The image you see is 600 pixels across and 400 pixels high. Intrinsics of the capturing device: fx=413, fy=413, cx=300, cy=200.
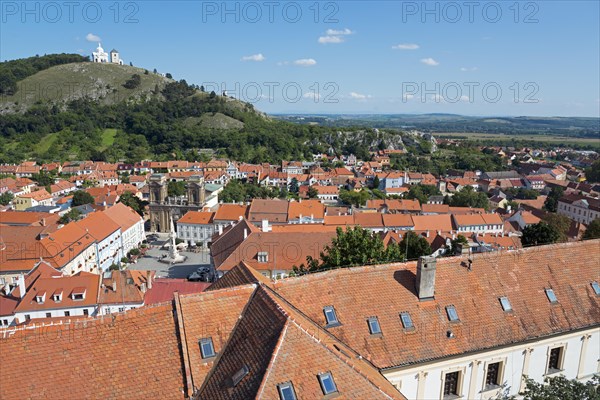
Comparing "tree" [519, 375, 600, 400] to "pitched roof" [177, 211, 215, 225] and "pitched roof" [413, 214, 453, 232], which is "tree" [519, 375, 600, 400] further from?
"pitched roof" [177, 211, 215, 225]

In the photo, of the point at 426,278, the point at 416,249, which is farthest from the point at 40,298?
the point at 416,249

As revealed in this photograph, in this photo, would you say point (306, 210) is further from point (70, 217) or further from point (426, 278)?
point (426, 278)

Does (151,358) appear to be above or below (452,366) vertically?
above

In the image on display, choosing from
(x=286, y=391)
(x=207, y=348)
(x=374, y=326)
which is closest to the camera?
(x=286, y=391)

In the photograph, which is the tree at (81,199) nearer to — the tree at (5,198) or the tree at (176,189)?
the tree at (176,189)

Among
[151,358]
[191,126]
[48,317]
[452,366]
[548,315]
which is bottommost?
[48,317]

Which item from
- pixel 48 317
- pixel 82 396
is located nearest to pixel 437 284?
pixel 82 396

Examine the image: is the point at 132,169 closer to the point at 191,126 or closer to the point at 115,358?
the point at 191,126
